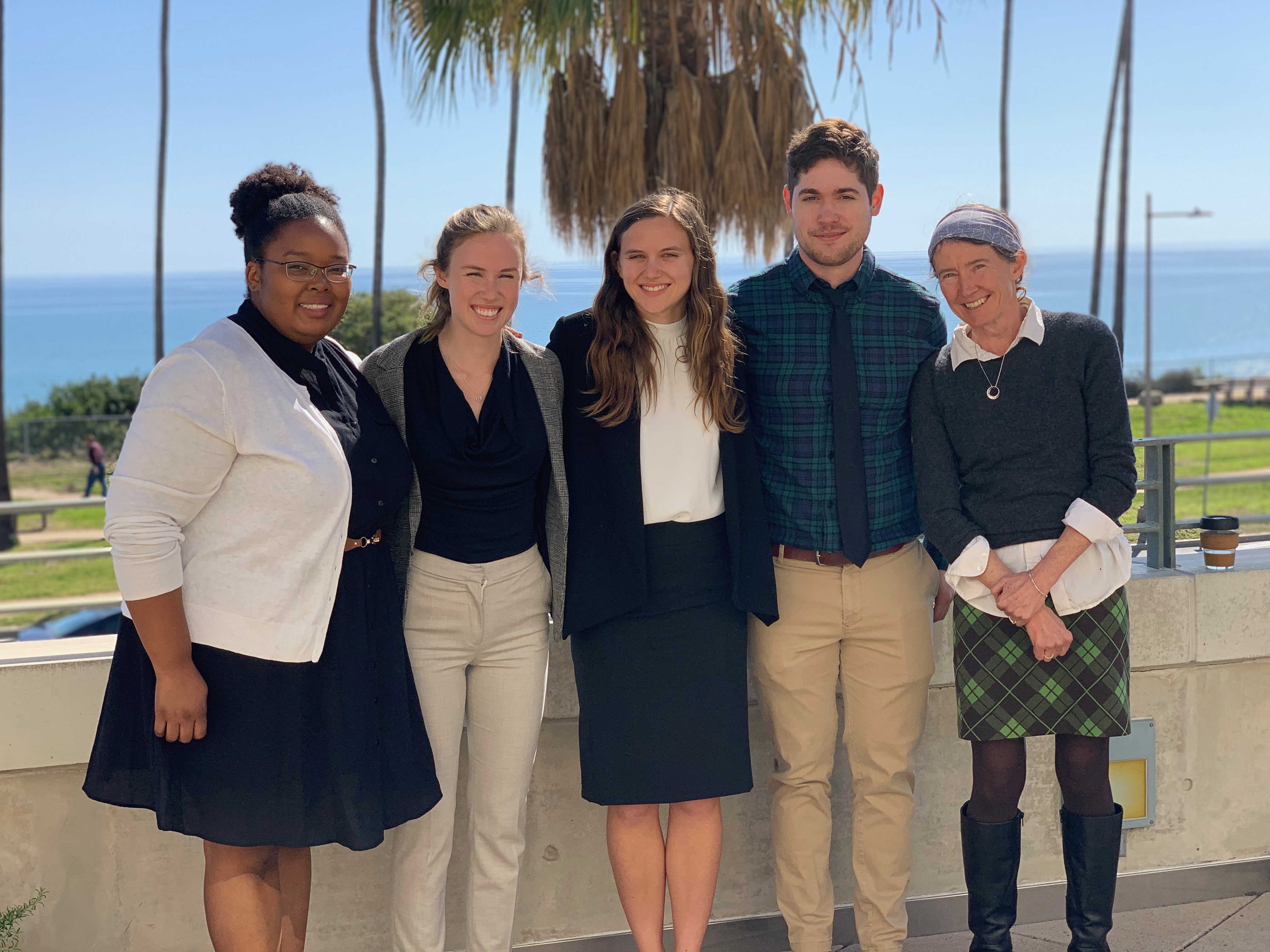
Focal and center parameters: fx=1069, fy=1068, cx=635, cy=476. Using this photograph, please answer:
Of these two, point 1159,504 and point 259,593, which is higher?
point 1159,504

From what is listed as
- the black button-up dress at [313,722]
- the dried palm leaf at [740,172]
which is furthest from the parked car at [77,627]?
the black button-up dress at [313,722]

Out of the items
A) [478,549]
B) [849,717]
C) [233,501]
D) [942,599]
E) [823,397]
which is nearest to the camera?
[233,501]

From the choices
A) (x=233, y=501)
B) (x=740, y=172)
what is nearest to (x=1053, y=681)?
(x=233, y=501)

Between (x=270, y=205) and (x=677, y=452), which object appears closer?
(x=270, y=205)

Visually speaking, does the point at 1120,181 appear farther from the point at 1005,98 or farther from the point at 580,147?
the point at 580,147

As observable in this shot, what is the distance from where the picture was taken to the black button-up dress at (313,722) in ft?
6.72

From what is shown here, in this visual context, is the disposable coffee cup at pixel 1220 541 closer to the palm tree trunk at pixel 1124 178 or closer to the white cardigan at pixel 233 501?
the white cardigan at pixel 233 501

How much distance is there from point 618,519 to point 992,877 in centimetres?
126

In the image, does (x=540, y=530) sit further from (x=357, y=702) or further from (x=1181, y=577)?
(x=1181, y=577)

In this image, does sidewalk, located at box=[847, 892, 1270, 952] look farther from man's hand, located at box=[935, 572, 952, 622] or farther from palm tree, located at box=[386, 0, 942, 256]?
palm tree, located at box=[386, 0, 942, 256]

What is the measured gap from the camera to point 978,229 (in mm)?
2453

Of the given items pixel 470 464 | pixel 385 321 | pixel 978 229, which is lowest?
pixel 470 464

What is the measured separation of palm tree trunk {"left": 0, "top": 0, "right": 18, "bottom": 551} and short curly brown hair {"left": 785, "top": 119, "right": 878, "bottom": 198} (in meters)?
15.4

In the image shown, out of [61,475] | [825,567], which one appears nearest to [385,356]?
[825,567]
